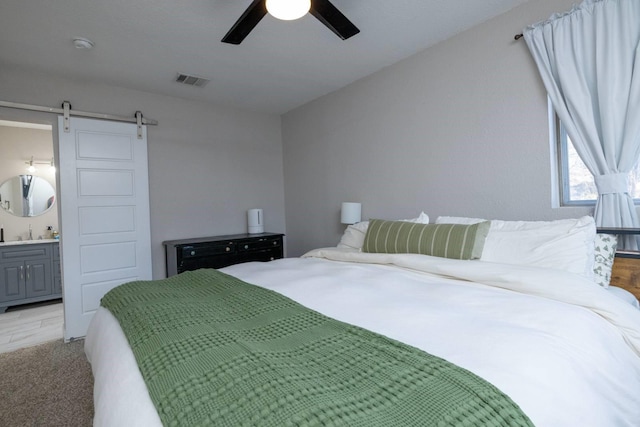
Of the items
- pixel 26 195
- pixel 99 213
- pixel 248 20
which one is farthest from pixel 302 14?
pixel 26 195

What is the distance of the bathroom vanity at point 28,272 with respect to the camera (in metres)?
3.89

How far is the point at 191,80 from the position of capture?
3238 mm

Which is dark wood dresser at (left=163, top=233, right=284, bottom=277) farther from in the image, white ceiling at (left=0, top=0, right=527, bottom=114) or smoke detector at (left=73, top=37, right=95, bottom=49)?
smoke detector at (left=73, top=37, right=95, bottom=49)

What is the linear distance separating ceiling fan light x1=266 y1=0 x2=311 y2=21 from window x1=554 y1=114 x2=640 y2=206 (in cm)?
177

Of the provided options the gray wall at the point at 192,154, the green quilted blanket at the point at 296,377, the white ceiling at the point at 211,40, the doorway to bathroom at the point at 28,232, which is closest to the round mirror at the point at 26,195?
the doorway to bathroom at the point at 28,232

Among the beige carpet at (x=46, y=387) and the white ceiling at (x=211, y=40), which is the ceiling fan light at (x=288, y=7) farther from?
the beige carpet at (x=46, y=387)

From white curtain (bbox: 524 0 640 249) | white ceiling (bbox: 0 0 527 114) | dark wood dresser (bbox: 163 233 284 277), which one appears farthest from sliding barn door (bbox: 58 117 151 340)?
Answer: white curtain (bbox: 524 0 640 249)

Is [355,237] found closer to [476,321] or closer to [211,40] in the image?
[476,321]

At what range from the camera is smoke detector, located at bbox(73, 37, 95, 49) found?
2412 mm

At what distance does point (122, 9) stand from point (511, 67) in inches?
103

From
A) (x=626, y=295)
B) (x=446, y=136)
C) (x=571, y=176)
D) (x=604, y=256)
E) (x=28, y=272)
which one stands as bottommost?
(x=28, y=272)

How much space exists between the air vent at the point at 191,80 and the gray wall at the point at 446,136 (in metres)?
1.31

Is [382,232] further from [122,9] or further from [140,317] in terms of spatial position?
[122,9]

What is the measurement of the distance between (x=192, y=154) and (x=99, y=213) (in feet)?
3.78
